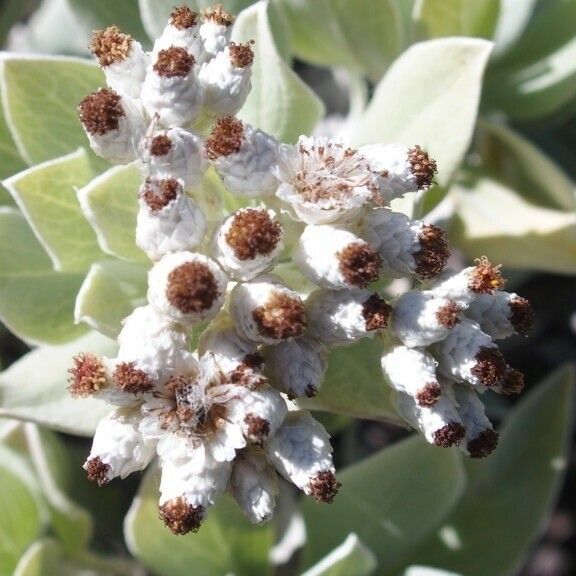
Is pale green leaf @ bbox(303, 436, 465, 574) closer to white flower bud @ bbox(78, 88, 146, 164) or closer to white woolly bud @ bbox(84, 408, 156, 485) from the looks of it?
white woolly bud @ bbox(84, 408, 156, 485)

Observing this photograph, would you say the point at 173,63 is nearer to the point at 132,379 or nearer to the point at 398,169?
the point at 398,169

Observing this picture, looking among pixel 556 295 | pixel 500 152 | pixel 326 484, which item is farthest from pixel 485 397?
pixel 326 484

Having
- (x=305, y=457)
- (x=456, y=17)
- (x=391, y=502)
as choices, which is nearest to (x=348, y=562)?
(x=391, y=502)

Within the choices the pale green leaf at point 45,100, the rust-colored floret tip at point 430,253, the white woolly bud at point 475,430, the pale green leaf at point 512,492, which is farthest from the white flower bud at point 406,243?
the pale green leaf at point 512,492

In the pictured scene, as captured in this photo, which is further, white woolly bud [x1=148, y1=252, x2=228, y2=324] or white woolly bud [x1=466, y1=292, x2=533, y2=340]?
white woolly bud [x1=466, y1=292, x2=533, y2=340]

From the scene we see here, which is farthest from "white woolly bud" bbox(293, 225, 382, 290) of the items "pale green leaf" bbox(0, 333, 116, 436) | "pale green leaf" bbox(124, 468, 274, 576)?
"pale green leaf" bbox(124, 468, 274, 576)

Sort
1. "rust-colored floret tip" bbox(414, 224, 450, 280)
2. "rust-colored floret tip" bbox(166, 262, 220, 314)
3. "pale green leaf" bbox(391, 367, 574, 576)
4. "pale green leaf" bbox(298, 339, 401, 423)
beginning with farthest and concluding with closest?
"pale green leaf" bbox(391, 367, 574, 576) < "pale green leaf" bbox(298, 339, 401, 423) < "rust-colored floret tip" bbox(414, 224, 450, 280) < "rust-colored floret tip" bbox(166, 262, 220, 314)

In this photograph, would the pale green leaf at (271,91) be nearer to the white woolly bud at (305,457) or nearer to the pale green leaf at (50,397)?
the pale green leaf at (50,397)

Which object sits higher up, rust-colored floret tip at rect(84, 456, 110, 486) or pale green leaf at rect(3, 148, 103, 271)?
pale green leaf at rect(3, 148, 103, 271)
